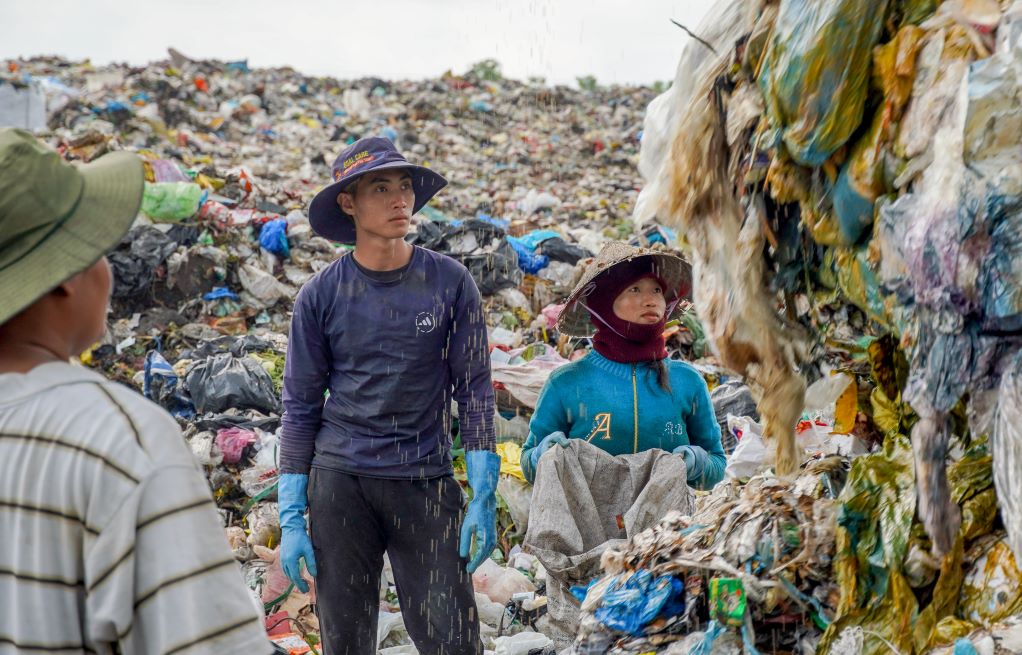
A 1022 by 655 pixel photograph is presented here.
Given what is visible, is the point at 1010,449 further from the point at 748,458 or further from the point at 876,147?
the point at 748,458

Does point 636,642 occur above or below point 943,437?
below

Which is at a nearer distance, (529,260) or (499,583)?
(499,583)

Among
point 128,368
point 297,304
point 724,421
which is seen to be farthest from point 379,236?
point 128,368

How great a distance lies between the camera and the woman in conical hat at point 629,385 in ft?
11.9

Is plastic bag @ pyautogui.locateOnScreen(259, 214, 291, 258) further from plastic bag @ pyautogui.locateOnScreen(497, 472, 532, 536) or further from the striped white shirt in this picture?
the striped white shirt

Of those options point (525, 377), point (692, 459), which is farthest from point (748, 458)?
point (525, 377)

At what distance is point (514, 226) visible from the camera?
36.8ft

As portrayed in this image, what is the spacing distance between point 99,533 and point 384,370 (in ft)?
7.20

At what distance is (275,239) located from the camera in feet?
30.0

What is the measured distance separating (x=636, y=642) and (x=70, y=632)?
53.8 inches

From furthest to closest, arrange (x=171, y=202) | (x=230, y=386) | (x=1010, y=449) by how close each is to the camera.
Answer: (x=171, y=202) → (x=230, y=386) → (x=1010, y=449)

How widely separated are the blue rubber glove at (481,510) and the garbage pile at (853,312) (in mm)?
1002

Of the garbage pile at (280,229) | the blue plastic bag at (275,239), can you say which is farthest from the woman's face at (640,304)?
the blue plastic bag at (275,239)

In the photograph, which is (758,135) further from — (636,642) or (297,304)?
(297,304)
